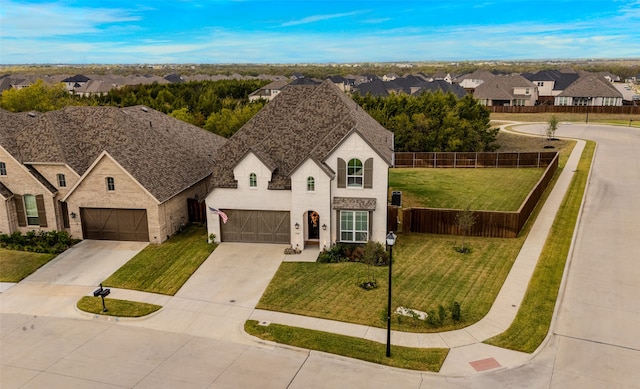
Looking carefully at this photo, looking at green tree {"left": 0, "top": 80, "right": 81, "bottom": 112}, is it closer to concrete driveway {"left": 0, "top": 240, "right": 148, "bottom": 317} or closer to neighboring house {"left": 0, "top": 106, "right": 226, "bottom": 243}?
neighboring house {"left": 0, "top": 106, "right": 226, "bottom": 243}

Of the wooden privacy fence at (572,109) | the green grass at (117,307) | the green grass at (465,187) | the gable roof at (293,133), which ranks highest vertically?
the gable roof at (293,133)

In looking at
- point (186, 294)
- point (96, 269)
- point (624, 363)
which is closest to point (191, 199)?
point (96, 269)

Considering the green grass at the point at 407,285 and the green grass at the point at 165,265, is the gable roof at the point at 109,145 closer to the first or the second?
the green grass at the point at 165,265

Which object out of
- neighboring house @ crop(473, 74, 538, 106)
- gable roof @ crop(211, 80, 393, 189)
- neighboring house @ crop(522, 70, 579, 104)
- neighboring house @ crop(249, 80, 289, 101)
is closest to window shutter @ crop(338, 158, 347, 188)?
gable roof @ crop(211, 80, 393, 189)

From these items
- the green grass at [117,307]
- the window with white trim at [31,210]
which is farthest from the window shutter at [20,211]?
the green grass at [117,307]

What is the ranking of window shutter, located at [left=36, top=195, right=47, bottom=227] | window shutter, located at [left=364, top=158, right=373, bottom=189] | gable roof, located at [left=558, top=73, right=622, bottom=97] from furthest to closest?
gable roof, located at [left=558, top=73, right=622, bottom=97]
window shutter, located at [left=36, top=195, right=47, bottom=227]
window shutter, located at [left=364, top=158, right=373, bottom=189]

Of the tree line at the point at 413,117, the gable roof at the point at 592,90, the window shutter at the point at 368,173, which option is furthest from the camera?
the gable roof at the point at 592,90
